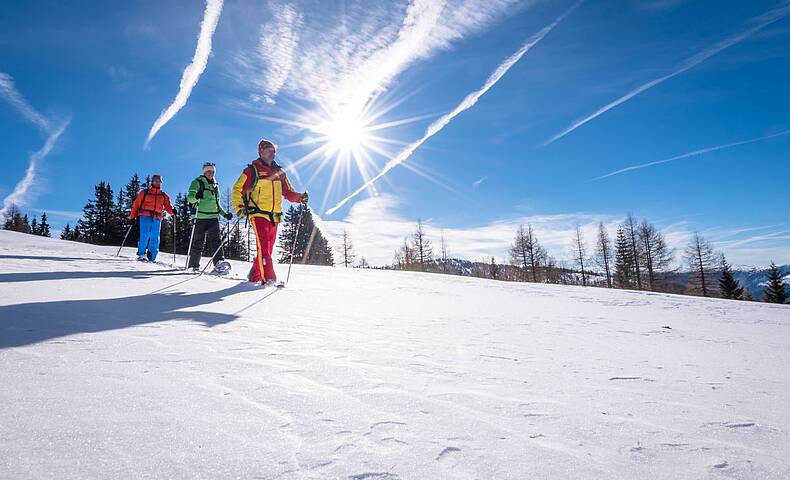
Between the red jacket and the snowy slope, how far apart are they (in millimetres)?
5788

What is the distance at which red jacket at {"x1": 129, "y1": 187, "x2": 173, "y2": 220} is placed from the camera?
27.4 ft

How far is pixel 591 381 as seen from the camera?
1.96 meters

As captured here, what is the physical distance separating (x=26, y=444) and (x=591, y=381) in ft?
7.62

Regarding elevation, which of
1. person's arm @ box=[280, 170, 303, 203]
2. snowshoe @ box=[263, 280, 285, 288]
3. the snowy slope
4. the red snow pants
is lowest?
the snowy slope

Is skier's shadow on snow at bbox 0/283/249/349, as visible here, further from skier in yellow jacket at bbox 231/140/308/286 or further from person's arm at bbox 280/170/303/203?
person's arm at bbox 280/170/303/203

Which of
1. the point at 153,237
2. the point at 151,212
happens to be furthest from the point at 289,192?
the point at 153,237

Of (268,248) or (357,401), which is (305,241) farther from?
(357,401)

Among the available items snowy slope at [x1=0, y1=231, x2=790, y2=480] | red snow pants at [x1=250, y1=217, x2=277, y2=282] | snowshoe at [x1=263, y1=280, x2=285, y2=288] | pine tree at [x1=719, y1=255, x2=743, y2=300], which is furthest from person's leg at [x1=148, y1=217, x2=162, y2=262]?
pine tree at [x1=719, y1=255, x2=743, y2=300]

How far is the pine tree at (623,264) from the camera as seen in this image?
1554 inches

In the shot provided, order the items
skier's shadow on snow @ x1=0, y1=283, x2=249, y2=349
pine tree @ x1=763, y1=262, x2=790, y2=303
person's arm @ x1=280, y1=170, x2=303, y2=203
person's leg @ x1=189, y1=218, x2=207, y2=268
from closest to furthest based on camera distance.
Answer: skier's shadow on snow @ x1=0, y1=283, x2=249, y2=349
person's arm @ x1=280, y1=170, x2=303, y2=203
person's leg @ x1=189, y1=218, x2=207, y2=268
pine tree @ x1=763, y1=262, x2=790, y2=303

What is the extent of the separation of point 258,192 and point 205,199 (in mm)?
2311

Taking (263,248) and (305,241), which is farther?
(305,241)

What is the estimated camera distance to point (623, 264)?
4238 centimetres

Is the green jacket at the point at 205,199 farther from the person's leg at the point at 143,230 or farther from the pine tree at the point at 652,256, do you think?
the pine tree at the point at 652,256
